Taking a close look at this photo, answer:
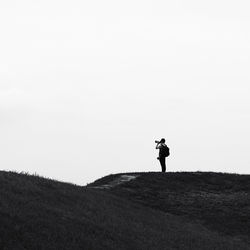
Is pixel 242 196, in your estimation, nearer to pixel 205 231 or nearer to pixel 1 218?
pixel 205 231

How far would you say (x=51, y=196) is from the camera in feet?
78.0

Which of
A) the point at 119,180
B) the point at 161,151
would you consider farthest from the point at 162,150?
the point at 119,180

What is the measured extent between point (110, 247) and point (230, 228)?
14279mm

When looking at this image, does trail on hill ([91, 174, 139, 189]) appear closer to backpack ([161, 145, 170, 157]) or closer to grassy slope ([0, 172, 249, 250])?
backpack ([161, 145, 170, 157])

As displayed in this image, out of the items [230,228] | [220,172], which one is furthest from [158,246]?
[220,172]

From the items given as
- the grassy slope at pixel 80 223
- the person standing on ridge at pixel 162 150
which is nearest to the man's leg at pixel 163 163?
the person standing on ridge at pixel 162 150

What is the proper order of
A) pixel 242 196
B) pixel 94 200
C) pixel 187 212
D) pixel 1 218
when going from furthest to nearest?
pixel 242 196, pixel 187 212, pixel 94 200, pixel 1 218

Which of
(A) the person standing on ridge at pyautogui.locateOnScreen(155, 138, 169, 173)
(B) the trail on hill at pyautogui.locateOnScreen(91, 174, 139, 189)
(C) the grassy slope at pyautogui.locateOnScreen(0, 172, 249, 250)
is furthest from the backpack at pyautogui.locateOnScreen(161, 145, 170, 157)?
(C) the grassy slope at pyautogui.locateOnScreen(0, 172, 249, 250)

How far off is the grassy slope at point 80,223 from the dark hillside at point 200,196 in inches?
126

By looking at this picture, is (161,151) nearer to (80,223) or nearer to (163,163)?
(163,163)

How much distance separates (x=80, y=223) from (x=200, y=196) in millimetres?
18052

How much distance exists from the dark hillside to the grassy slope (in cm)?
320

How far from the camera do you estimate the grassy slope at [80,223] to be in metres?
16.7

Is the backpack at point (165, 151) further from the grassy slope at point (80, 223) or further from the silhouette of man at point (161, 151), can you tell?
the grassy slope at point (80, 223)
